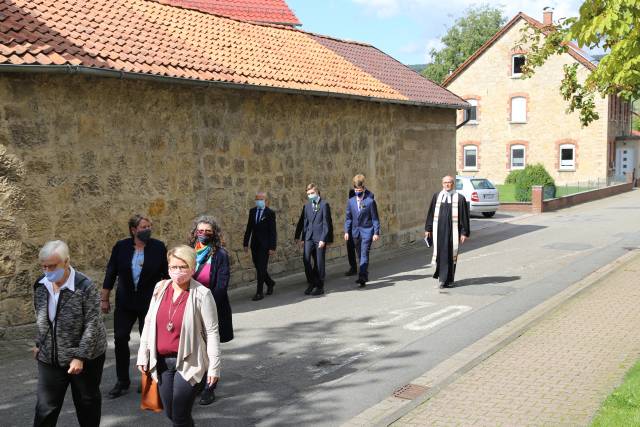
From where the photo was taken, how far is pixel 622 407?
5.71 m

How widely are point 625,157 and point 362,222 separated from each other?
42082 millimetres

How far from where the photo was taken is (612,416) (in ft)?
18.1

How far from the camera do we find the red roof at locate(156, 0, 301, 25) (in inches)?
935

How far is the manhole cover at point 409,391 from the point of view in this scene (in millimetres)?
6602

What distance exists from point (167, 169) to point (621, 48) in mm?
6820

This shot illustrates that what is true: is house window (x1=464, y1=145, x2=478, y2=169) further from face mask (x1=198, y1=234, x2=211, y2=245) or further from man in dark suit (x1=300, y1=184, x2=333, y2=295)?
face mask (x1=198, y1=234, x2=211, y2=245)

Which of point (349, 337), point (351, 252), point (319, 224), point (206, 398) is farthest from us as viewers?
point (351, 252)

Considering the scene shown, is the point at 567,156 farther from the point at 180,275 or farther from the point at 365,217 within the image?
the point at 180,275

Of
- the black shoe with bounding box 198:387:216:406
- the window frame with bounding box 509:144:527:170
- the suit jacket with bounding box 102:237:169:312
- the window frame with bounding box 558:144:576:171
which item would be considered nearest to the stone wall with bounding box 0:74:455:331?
the suit jacket with bounding box 102:237:169:312

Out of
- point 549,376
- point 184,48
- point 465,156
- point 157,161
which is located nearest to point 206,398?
point 549,376

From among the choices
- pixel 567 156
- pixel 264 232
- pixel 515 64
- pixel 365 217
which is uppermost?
pixel 515 64

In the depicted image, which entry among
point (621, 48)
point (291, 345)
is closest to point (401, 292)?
point (291, 345)

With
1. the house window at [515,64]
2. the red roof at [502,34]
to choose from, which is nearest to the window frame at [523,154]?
the house window at [515,64]

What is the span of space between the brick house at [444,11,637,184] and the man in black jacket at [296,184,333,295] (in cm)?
3372
